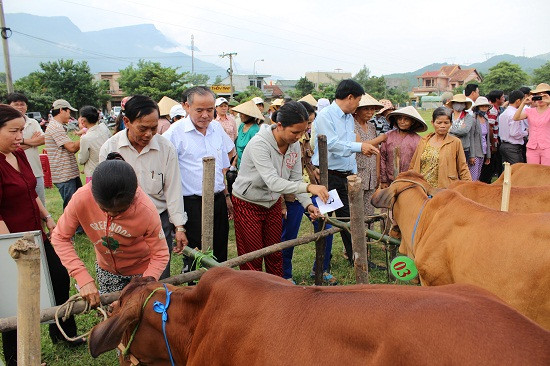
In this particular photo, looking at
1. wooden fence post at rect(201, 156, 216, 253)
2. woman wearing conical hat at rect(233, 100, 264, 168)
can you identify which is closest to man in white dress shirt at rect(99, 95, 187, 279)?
wooden fence post at rect(201, 156, 216, 253)

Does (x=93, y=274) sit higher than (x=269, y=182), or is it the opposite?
(x=269, y=182)

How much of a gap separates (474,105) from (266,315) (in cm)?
832

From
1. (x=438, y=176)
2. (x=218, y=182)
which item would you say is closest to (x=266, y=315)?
(x=218, y=182)

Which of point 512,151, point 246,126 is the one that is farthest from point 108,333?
point 512,151

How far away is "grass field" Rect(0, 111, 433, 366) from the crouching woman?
3.13 feet

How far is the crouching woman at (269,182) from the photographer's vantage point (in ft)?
13.0

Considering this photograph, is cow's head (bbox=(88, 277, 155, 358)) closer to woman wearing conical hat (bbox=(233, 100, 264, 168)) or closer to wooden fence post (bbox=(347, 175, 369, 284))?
wooden fence post (bbox=(347, 175, 369, 284))

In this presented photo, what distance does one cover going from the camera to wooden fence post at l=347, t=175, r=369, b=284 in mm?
3397

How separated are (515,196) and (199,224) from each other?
3.07 meters

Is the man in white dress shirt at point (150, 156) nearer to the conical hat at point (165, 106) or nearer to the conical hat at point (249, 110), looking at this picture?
the conical hat at point (249, 110)

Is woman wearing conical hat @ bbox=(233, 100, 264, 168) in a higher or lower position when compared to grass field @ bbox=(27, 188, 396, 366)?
higher

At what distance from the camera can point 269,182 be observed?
4.03 m

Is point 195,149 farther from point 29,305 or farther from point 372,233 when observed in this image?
point 29,305

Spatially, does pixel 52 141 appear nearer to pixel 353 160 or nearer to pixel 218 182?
pixel 218 182
